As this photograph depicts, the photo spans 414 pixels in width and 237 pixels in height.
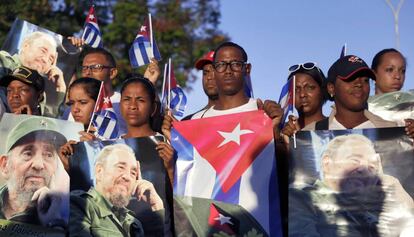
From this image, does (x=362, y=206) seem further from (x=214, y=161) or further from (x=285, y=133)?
(x=214, y=161)

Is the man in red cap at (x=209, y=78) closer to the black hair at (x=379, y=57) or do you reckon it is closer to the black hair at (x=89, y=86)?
the black hair at (x=89, y=86)

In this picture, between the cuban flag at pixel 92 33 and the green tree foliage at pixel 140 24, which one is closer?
the cuban flag at pixel 92 33

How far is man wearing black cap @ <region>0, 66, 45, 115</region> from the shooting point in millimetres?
7570

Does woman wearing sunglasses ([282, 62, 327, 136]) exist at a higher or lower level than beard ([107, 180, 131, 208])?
higher

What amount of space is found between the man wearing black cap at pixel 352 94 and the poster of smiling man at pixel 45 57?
3.51 meters

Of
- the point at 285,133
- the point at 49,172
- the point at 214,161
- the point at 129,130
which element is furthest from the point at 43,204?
the point at 285,133

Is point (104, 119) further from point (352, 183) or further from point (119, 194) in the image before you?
point (352, 183)

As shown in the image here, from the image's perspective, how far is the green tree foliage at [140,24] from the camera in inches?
1069

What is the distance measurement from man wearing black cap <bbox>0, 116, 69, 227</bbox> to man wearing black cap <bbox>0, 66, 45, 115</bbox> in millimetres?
825

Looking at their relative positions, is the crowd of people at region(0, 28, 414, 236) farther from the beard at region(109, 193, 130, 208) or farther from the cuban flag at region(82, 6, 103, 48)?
the cuban flag at region(82, 6, 103, 48)

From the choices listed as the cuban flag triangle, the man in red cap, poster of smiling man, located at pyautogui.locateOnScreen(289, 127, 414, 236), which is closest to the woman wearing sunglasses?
the man in red cap

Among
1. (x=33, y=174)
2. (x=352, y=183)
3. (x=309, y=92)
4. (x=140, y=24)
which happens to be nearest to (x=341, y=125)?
(x=352, y=183)

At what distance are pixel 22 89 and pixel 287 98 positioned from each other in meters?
2.87

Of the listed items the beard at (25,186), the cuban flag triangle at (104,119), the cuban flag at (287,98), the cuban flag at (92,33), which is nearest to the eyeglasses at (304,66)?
the cuban flag at (287,98)
